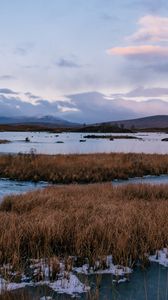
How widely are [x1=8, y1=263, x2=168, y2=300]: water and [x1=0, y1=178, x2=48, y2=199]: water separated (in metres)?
10.5

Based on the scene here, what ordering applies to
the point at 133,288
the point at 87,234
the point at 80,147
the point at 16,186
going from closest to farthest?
the point at 133,288 → the point at 87,234 → the point at 16,186 → the point at 80,147

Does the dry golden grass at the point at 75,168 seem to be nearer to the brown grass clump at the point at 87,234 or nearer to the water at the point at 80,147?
the water at the point at 80,147

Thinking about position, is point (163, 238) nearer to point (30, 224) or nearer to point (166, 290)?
point (166, 290)

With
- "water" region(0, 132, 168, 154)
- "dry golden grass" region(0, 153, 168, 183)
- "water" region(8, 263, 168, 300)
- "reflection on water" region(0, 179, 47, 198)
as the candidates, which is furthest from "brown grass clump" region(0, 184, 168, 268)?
"water" region(0, 132, 168, 154)

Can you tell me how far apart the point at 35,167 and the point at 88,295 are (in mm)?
17702

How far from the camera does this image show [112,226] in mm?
8945

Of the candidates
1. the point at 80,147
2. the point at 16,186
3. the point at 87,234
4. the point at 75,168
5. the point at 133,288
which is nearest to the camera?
the point at 133,288

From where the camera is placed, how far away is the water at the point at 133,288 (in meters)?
6.33

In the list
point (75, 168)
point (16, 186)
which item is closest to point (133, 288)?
point (16, 186)

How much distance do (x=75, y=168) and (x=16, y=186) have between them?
213 inches

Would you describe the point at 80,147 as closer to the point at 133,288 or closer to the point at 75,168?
the point at 75,168

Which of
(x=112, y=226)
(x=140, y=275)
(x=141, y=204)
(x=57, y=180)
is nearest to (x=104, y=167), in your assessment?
(x=57, y=180)

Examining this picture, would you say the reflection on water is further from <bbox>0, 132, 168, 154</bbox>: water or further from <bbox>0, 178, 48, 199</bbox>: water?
<bbox>0, 132, 168, 154</bbox>: water

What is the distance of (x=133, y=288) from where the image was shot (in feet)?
22.3
